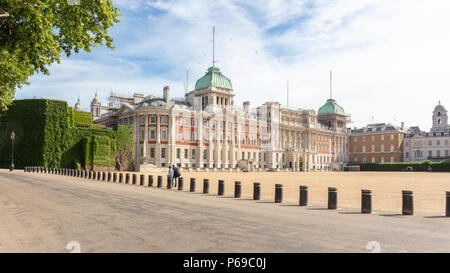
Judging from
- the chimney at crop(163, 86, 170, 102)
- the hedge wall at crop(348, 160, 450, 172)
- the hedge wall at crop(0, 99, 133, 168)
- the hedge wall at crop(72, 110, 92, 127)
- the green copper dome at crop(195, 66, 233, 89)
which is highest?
the green copper dome at crop(195, 66, 233, 89)

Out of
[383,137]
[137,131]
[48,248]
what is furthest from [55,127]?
[383,137]

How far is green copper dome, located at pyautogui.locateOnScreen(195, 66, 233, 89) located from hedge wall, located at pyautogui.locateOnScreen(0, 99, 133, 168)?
36.3 metres

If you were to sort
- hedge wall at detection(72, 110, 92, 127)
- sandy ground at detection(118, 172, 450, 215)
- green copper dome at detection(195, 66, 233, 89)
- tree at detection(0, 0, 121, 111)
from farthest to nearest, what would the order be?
1. green copper dome at detection(195, 66, 233, 89)
2. hedge wall at detection(72, 110, 92, 127)
3. sandy ground at detection(118, 172, 450, 215)
4. tree at detection(0, 0, 121, 111)

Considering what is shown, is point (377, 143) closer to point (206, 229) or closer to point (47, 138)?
point (47, 138)

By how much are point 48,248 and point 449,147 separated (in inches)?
4384

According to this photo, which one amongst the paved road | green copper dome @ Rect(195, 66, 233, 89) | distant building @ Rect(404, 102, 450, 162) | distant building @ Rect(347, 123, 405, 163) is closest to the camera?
the paved road

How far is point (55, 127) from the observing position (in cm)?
4775

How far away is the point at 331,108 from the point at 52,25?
104 metres

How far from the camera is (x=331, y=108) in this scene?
10662 centimetres

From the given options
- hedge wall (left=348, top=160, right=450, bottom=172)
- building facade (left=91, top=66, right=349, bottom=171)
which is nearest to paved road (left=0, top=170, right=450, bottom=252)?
building facade (left=91, top=66, right=349, bottom=171)

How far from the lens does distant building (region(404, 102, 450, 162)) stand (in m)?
95.4

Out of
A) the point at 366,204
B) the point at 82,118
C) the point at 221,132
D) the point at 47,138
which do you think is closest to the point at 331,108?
the point at 221,132

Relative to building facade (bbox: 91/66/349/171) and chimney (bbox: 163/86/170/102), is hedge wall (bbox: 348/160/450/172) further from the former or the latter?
chimney (bbox: 163/86/170/102)
